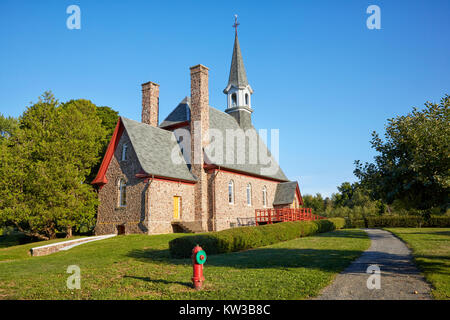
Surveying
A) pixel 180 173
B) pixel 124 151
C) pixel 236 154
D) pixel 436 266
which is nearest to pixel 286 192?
pixel 236 154

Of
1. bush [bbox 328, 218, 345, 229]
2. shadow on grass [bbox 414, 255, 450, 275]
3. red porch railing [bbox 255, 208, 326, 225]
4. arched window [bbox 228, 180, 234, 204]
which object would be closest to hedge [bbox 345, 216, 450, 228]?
bush [bbox 328, 218, 345, 229]

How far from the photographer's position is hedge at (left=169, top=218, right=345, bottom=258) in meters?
13.9

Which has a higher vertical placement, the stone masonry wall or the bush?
the stone masonry wall

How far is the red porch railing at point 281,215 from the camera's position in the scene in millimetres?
27656

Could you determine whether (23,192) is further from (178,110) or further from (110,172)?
(178,110)

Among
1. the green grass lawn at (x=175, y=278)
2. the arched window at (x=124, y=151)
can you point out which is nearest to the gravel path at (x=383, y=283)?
the green grass lawn at (x=175, y=278)

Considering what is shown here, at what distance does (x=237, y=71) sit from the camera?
1375 inches

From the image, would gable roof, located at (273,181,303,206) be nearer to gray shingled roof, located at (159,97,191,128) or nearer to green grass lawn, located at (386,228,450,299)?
gray shingled roof, located at (159,97,191,128)

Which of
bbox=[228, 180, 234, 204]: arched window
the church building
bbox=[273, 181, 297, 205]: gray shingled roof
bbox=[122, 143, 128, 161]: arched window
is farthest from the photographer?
bbox=[273, 181, 297, 205]: gray shingled roof

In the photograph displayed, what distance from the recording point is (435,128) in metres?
9.16

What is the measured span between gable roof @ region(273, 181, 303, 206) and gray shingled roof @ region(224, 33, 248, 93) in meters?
11.6
